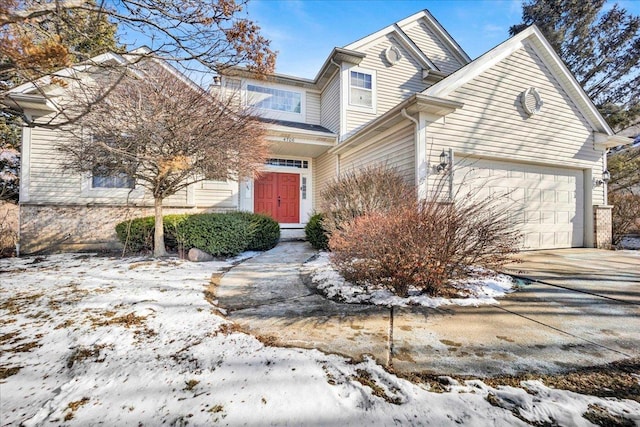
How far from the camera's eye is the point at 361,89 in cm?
1007

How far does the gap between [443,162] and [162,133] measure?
5.94m

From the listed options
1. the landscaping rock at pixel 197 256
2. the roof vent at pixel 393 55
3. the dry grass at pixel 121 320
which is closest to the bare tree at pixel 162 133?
the landscaping rock at pixel 197 256

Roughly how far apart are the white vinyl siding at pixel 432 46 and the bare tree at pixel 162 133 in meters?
9.55

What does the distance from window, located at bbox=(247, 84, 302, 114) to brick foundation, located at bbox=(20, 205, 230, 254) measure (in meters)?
5.87

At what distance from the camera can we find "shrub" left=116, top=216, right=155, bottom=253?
674 centimetres

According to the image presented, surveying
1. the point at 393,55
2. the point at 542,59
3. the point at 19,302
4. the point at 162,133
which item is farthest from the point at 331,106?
the point at 19,302

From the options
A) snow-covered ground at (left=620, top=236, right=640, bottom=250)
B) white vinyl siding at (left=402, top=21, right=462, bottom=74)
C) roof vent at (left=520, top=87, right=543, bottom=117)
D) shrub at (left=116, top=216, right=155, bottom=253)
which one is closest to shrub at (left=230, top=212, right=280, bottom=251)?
shrub at (left=116, top=216, right=155, bottom=253)

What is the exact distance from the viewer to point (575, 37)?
13875mm

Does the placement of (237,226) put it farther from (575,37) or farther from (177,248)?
(575,37)

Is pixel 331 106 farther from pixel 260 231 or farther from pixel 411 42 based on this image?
pixel 260 231

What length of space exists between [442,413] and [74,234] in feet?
30.6

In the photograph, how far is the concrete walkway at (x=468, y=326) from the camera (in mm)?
2131

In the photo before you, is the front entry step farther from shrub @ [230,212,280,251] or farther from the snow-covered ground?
the snow-covered ground

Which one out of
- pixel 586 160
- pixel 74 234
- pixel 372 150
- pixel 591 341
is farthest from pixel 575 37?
pixel 74 234
